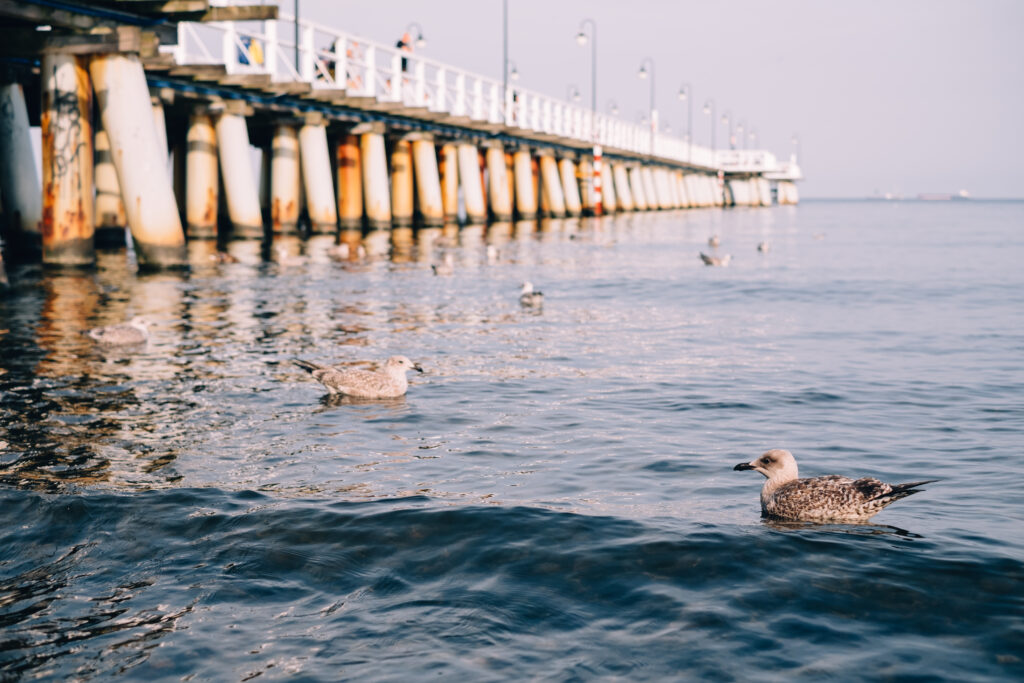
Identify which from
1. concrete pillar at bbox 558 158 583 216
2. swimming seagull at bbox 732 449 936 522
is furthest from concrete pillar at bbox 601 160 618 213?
swimming seagull at bbox 732 449 936 522

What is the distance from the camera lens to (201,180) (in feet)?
93.3

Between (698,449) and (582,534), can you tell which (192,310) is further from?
(582,534)

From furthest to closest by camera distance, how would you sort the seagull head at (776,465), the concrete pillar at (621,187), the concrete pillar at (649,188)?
the concrete pillar at (649,188) → the concrete pillar at (621,187) → the seagull head at (776,465)

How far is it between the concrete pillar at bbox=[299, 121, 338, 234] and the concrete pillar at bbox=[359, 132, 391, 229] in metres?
3.15

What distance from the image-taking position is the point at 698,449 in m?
7.24

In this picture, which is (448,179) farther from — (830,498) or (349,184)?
(830,498)

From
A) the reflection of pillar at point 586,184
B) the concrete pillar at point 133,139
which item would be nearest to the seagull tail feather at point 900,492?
the concrete pillar at point 133,139

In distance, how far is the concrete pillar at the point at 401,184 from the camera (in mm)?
41656

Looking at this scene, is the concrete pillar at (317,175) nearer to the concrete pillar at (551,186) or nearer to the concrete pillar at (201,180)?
the concrete pillar at (201,180)

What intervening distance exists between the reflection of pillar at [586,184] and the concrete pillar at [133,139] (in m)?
52.2

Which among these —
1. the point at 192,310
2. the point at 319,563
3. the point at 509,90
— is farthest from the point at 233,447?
the point at 509,90

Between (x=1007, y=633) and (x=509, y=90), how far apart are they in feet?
151

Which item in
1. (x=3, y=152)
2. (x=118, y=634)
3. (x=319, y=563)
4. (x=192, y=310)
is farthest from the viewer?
(x=3, y=152)

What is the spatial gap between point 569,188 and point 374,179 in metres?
29.1
